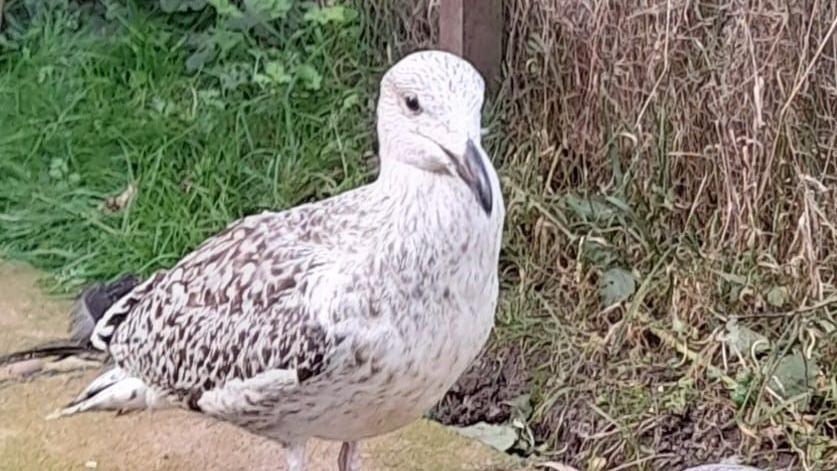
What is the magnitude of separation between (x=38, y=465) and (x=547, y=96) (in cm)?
192

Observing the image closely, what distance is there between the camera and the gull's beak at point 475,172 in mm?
3520

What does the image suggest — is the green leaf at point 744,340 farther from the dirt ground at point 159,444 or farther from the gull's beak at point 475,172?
the gull's beak at point 475,172

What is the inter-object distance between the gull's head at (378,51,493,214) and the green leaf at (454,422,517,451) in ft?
4.37

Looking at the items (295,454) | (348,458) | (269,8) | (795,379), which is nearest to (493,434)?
(348,458)

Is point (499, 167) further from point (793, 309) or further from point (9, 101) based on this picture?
point (9, 101)

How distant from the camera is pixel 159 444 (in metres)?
4.88

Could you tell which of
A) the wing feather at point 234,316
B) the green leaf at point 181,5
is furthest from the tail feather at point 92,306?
the green leaf at point 181,5

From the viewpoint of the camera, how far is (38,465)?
4730 millimetres

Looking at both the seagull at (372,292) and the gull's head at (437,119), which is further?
the seagull at (372,292)

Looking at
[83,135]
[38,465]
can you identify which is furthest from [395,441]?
[83,135]

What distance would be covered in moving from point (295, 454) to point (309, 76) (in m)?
2.36

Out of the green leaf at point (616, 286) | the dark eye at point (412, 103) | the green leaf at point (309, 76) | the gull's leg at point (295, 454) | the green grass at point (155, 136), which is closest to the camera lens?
the dark eye at point (412, 103)

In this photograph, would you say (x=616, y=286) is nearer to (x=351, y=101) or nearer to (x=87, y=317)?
(x=351, y=101)

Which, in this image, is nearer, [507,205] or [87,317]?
[87,317]
